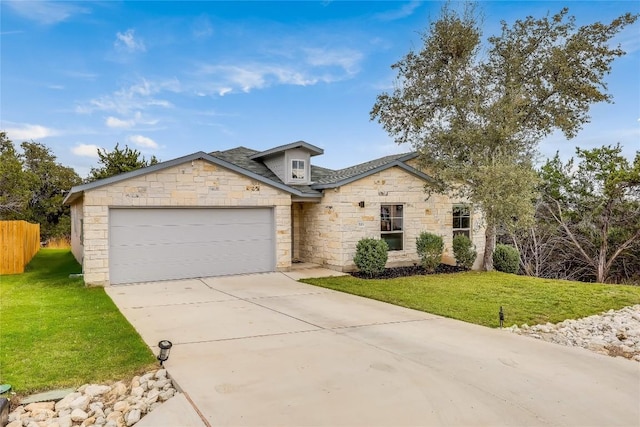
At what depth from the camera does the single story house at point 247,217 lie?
11281mm

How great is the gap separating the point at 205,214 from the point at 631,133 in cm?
1732

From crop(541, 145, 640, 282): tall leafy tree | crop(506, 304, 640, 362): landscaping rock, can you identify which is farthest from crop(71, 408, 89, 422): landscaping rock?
crop(541, 145, 640, 282): tall leafy tree

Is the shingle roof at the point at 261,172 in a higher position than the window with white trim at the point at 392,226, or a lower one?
higher

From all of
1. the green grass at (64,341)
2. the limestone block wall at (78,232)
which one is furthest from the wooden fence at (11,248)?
the green grass at (64,341)

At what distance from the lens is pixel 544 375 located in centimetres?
477

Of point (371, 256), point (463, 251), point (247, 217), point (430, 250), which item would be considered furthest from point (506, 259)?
point (247, 217)

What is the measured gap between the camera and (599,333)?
7.03 meters

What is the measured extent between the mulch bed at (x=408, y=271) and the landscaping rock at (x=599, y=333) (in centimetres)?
586

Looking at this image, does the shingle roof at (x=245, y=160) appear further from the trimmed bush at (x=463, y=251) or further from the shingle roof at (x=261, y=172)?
the trimmed bush at (x=463, y=251)

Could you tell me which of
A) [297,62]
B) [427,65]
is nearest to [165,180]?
[297,62]

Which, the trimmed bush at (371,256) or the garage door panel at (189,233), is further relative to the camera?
the trimmed bush at (371,256)

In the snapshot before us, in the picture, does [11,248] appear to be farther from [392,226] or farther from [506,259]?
[506,259]

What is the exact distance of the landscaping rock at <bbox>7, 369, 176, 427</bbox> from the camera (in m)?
3.87

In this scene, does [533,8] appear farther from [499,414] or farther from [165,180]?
[499,414]
